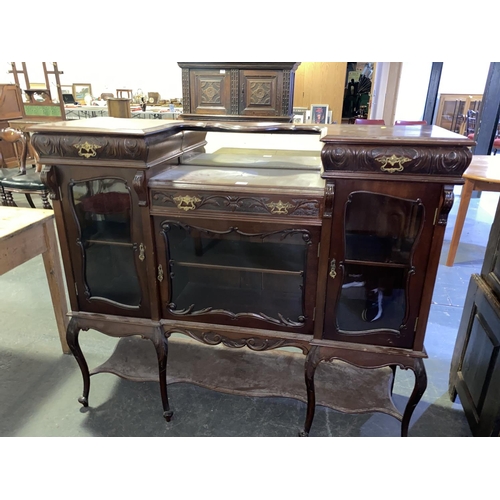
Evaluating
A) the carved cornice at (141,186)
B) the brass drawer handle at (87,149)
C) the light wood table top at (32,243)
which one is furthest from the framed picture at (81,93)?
the carved cornice at (141,186)

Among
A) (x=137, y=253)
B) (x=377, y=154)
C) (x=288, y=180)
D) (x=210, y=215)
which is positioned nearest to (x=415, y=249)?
(x=377, y=154)

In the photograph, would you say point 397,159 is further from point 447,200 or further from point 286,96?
point 286,96

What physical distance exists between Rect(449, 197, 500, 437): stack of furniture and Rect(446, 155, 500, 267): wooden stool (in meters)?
1.42

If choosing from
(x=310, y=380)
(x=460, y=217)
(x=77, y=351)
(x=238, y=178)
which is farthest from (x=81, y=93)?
(x=310, y=380)

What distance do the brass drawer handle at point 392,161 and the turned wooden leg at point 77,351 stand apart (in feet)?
4.39

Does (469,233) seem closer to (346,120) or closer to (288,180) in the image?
(288,180)

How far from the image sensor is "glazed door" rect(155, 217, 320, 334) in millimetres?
1385

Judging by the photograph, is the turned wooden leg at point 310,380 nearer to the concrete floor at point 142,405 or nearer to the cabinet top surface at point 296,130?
the concrete floor at point 142,405

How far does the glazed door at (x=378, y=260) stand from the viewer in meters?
1.23

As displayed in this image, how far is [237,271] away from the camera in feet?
4.98

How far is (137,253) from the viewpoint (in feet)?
4.85

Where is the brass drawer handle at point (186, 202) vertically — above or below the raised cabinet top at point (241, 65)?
below

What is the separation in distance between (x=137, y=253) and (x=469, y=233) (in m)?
3.60

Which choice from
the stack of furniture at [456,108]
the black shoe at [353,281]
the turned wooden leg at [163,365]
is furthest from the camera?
the stack of furniture at [456,108]
